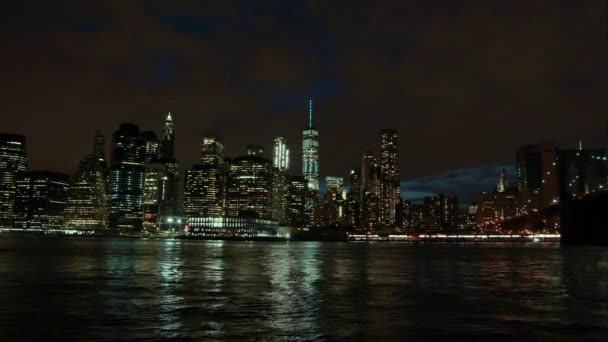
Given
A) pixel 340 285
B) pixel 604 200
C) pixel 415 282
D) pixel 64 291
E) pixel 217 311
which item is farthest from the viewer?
pixel 604 200

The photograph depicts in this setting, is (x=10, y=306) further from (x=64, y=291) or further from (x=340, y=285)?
(x=340, y=285)

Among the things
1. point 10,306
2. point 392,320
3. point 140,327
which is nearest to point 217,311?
point 140,327

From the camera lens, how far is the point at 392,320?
23.3m

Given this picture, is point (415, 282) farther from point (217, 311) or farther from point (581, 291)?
point (217, 311)

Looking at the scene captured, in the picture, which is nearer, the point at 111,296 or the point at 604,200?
the point at 111,296

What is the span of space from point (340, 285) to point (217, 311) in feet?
48.7

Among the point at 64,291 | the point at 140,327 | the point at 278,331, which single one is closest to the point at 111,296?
the point at 64,291

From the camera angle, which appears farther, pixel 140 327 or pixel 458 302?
pixel 458 302

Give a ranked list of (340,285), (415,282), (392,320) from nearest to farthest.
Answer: (392,320) < (340,285) < (415,282)

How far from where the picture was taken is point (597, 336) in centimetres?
1958

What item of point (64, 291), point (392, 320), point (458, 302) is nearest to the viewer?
point (392, 320)

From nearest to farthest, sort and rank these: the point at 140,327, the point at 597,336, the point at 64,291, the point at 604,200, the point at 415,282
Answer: the point at 597,336 < the point at 140,327 < the point at 64,291 < the point at 415,282 < the point at 604,200

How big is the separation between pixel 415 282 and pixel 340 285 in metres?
6.35

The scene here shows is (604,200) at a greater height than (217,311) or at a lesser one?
greater
